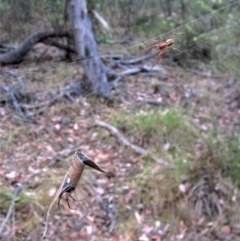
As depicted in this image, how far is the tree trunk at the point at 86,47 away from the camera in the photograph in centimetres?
525

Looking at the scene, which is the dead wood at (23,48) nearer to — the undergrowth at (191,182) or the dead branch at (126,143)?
the dead branch at (126,143)

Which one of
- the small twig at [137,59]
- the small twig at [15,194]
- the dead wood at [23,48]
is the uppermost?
the dead wood at [23,48]

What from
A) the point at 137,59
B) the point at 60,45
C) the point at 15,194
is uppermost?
the point at 60,45

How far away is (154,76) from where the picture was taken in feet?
20.7

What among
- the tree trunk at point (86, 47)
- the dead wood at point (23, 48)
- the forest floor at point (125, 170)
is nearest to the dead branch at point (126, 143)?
the forest floor at point (125, 170)

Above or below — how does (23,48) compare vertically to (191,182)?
above

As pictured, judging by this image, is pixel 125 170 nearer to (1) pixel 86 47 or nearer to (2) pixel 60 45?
(1) pixel 86 47

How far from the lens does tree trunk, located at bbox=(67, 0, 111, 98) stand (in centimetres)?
525

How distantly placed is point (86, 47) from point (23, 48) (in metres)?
1.29

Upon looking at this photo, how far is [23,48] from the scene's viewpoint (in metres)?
6.06

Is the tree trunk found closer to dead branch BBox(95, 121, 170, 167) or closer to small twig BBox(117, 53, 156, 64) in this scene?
dead branch BBox(95, 121, 170, 167)

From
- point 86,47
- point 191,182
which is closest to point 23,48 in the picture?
point 86,47

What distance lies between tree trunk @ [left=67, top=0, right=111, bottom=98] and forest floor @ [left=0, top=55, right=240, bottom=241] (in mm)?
204

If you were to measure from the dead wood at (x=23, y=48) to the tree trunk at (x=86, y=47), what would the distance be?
1.08 metres
